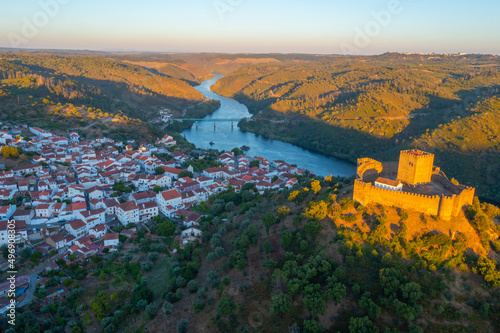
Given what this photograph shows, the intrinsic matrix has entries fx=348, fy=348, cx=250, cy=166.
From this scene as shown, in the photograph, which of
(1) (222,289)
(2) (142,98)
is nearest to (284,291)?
(1) (222,289)

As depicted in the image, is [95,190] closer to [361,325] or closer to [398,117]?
[361,325]

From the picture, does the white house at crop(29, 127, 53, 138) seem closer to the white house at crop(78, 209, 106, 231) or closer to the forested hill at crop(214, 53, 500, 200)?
the white house at crop(78, 209, 106, 231)

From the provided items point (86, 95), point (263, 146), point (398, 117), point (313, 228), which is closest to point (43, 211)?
point (313, 228)

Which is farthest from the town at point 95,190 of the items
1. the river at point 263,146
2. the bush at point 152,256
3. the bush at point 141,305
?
the river at point 263,146

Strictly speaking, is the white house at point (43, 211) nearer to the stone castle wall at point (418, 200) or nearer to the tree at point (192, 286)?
the tree at point (192, 286)

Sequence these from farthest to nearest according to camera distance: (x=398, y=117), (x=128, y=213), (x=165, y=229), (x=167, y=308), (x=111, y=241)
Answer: (x=398, y=117), (x=128, y=213), (x=165, y=229), (x=111, y=241), (x=167, y=308)

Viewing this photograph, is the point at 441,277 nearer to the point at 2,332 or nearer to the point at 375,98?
the point at 2,332

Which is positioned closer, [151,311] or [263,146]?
[151,311]
